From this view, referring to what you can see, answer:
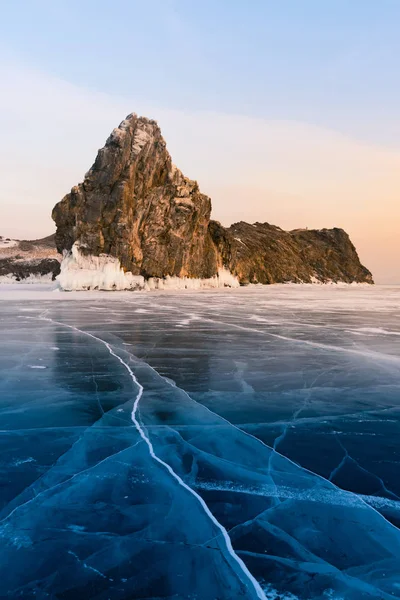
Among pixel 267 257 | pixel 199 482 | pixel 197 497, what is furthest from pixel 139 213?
pixel 267 257

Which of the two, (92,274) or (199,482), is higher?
(92,274)

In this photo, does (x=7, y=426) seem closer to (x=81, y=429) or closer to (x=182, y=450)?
(x=81, y=429)

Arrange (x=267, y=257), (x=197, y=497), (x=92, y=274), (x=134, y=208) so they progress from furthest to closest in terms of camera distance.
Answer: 1. (x=267, y=257)
2. (x=134, y=208)
3. (x=92, y=274)
4. (x=197, y=497)

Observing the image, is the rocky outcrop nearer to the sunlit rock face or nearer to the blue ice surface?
the sunlit rock face

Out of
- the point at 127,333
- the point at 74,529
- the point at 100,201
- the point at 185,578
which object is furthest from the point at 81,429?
the point at 100,201

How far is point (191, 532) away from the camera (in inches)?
129

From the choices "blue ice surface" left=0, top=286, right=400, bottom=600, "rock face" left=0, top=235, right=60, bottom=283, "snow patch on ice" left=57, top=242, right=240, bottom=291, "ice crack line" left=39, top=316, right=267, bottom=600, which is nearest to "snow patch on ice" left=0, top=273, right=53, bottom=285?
"rock face" left=0, top=235, right=60, bottom=283

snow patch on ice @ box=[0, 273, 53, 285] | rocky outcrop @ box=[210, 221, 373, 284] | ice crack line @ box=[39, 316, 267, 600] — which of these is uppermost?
rocky outcrop @ box=[210, 221, 373, 284]

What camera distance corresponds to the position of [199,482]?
414 centimetres

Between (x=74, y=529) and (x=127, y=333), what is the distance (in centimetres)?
1198

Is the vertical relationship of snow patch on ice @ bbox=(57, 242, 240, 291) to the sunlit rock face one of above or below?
below

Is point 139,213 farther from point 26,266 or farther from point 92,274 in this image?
point 26,266

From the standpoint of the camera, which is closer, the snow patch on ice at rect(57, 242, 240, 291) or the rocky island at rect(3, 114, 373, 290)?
the snow patch on ice at rect(57, 242, 240, 291)

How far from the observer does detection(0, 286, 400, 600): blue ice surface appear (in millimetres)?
2787
